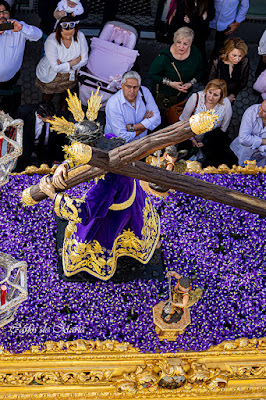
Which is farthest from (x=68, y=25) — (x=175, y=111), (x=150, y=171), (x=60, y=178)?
(x=150, y=171)

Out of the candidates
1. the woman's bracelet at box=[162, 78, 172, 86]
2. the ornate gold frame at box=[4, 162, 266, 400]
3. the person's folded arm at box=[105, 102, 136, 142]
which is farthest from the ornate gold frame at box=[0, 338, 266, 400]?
the woman's bracelet at box=[162, 78, 172, 86]

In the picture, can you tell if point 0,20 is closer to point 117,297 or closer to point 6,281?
point 117,297

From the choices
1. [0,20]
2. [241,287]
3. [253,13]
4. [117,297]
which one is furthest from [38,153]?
[253,13]

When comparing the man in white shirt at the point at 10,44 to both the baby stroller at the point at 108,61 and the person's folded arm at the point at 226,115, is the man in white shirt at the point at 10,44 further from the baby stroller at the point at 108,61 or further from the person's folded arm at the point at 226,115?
the person's folded arm at the point at 226,115

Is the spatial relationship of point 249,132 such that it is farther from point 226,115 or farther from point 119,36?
point 119,36

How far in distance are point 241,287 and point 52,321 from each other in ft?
5.27

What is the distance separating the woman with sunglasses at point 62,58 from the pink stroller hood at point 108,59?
0.19 m

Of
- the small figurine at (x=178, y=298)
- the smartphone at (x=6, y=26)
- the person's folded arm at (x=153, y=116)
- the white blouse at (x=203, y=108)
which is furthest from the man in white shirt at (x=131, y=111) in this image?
the small figurine at (x=178, y=298)

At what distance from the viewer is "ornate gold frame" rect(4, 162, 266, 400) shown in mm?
5688

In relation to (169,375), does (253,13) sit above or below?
above

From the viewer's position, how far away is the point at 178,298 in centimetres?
564

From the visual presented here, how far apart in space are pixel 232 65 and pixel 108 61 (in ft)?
4.34

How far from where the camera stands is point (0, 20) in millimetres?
7383

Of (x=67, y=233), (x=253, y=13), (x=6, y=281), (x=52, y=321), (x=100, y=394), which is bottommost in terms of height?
(x=100, y=394)
